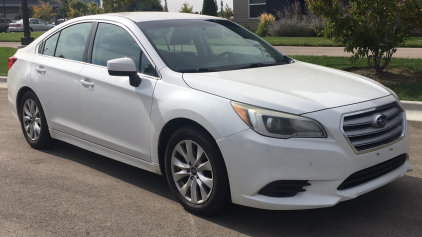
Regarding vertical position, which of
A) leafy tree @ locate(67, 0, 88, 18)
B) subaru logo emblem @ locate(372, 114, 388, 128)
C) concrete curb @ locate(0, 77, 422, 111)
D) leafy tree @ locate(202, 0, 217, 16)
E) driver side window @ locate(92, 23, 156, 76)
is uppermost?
leafy tree @ locate(67, 0, 88, 18)

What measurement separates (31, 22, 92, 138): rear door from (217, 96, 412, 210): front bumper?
225cm

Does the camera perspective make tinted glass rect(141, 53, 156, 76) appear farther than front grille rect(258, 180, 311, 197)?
Yes

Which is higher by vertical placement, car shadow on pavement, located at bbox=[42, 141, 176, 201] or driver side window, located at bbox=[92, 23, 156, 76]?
driver side window, located at bbox=[92, 23, 156, 76]

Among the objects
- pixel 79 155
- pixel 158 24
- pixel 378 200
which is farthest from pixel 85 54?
pixel 378 200

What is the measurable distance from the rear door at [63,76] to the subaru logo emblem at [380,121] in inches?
119

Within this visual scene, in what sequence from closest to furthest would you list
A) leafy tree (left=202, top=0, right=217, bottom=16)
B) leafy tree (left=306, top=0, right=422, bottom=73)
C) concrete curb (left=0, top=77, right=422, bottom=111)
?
concrete curb (left=0, top=77, right=422, bottom=111), leafy tree (left=306, top=0, right=422, bottom=73), leafy tree (left=202, top=0, right=217, bottom=16)

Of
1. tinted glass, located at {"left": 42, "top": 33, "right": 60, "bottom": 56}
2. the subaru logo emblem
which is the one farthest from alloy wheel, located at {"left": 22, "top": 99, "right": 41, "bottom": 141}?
the subaru logo emblem

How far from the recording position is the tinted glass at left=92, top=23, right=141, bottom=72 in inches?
193

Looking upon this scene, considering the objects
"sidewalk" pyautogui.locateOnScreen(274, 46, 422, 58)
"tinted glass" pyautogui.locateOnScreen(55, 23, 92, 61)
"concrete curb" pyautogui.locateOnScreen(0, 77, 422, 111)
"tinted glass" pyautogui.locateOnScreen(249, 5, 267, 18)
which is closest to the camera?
"tinted glass" pyautogui.locateOnScreen(55, 23, 92, 61)

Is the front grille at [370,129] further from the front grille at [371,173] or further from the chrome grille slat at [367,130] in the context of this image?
the front grille at [371,173]

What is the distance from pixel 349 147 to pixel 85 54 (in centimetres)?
310

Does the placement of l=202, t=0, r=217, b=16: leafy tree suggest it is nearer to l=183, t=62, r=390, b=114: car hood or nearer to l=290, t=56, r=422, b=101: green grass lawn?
l=290, t=56, r=422, b=101: green grass lawn

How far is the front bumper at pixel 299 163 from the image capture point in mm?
3576

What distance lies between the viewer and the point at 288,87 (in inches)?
159
